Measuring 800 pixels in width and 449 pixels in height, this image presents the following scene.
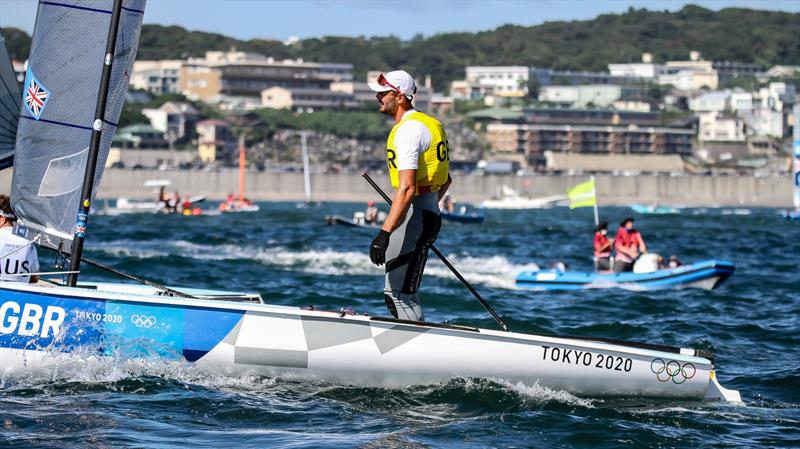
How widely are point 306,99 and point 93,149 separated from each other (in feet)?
596

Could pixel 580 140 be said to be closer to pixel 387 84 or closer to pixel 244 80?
pixel 244 80

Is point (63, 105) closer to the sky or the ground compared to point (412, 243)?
closer to the sky

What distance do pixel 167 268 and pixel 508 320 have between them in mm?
9762

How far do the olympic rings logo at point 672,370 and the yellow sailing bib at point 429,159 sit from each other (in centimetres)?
189

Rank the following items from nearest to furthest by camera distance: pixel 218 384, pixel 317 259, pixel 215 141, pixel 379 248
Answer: pixel 379 248
pixel 218 384
pixel 317 259
pixel 215 141

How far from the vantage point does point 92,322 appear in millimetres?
9164

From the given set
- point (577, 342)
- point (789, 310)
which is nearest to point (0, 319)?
point (577, 342)

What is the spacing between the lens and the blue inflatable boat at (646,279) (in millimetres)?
21234

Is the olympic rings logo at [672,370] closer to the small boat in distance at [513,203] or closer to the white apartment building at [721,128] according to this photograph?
the small boat in distance at [513,203]

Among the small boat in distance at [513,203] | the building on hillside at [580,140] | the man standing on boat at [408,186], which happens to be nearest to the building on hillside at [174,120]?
the building on hillside at [580,140]

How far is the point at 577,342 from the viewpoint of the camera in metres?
9.20

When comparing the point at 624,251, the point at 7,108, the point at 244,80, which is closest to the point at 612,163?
the point at 244,80

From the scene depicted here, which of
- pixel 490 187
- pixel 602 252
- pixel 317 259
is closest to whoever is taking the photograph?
pixel 602 252

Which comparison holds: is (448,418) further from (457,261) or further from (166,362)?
(457,261)
